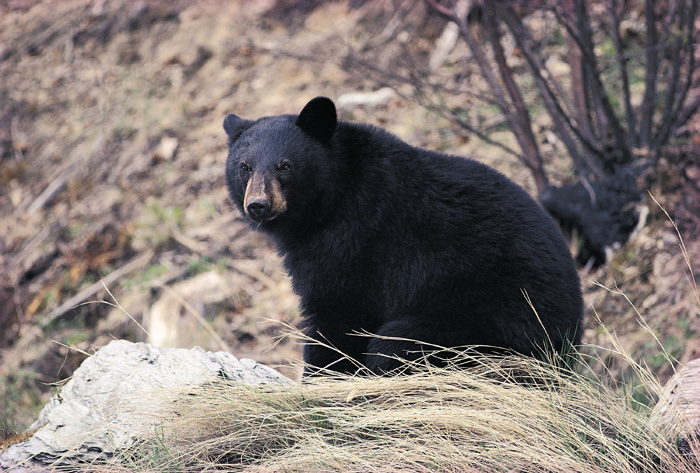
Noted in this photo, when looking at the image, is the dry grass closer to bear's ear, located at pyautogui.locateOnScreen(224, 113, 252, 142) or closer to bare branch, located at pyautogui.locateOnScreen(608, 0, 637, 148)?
bear's ear, located at pyautogui.locateOnScreen(224, 113, 252, 142)

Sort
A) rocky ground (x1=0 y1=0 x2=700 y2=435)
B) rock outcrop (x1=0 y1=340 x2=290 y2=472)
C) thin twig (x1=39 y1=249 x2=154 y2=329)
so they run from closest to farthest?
rock outcrop (x1=0 y1=340 x2=290 y2=472) < rocky ground (x1=0 y1=0 x2=700 y2=435) < thin twig (x1=39 y1=249 x2=154 y2=329)

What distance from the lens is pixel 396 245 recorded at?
344 cm

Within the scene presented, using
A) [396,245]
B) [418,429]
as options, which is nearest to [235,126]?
[396,245]

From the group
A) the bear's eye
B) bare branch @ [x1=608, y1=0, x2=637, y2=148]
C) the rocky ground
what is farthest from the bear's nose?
bare branch @ [x1=608, y1=0, x2=637, y2=148]

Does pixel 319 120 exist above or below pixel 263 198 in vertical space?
above

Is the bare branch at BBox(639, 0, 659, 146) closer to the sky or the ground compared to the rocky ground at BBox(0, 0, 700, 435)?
closer to the sky

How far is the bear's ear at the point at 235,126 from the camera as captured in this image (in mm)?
3904

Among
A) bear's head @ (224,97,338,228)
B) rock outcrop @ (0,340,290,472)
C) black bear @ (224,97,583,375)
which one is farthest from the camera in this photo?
bear's head @ (224,97,338,228)

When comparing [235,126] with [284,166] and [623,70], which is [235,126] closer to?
[284,166]

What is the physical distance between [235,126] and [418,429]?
81.2 inches

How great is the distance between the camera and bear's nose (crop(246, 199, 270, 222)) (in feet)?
10.7

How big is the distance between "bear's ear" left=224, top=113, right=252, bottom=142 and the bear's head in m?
0.25

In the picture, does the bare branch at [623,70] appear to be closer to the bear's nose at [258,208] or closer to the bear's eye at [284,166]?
the bear's eye at [284,166]

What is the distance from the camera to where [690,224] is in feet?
16.8
